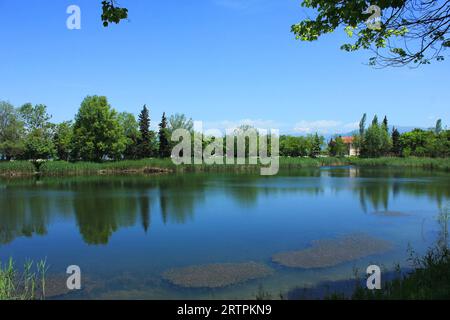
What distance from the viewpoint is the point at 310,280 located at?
25.1ft

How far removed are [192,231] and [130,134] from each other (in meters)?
44.4

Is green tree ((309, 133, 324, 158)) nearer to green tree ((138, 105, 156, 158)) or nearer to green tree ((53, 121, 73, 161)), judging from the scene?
green tree ((138, 105, 156, 158))

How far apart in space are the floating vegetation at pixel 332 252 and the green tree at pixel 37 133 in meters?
43.5

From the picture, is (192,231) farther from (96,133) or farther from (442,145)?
(442,145)

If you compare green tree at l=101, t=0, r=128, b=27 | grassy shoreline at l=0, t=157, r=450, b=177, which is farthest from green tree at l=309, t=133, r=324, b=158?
green tree at l=101, t=0, r=128, b=27

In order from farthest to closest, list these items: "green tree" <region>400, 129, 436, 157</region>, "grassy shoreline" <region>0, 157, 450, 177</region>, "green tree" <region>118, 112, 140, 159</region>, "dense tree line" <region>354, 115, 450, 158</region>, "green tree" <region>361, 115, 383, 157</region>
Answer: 1. "green tree" <region>361, 115, 383, 157</region>
2. "green tree" <region>400, 129, 436, 157</region>
3. "dense tree line" <region>354, 115, 450, 158</region>
4. "green tree" <region>118, 112, 140, 159</region>
5. "grassy shoreline" <region>0, 157, 450, 177</region>

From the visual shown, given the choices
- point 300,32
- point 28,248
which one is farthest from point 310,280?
point 28,248

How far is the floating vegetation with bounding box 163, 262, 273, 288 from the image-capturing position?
25.2ft

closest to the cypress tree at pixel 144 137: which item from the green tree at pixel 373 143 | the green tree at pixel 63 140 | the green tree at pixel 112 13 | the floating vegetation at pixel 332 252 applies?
the green tree at pixel 63 140

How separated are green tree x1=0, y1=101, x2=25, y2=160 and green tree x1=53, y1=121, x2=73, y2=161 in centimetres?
437

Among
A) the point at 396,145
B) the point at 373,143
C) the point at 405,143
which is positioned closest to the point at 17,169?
the point at 373,143

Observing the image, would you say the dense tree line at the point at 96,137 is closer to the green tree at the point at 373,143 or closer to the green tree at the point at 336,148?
the green tree at the point at 373,143

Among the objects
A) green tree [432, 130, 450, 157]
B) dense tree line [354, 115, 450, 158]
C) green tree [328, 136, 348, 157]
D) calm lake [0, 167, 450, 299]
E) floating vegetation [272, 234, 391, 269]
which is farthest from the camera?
green tree [328, 136, 348, 157]
